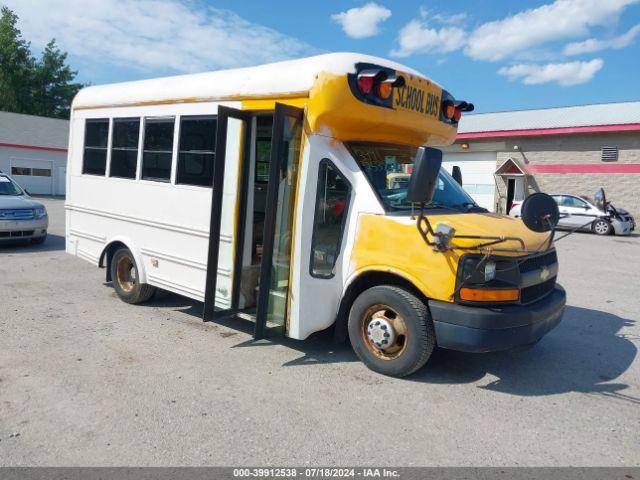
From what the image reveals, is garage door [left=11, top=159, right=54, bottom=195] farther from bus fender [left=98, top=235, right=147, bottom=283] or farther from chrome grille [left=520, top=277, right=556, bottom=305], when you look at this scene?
chrome grille [left=520, top=277, right=556, bottom=305]

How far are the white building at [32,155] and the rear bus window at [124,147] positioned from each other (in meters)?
28.3

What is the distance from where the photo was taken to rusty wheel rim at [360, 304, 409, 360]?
464 cm

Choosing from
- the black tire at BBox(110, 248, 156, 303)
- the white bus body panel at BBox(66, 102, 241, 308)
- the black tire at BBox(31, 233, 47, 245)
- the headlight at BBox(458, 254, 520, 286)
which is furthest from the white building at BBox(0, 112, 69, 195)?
the headlight at BBox(458, 254, 520, 286)

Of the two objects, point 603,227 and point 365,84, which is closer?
point 365,84

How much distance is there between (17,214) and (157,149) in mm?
6930

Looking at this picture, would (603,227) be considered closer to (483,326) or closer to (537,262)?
(537,262)

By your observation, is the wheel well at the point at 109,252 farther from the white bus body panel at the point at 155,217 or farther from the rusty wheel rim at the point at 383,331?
the rusty wheel rim at the point at 383,331

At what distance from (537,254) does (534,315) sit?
56cm

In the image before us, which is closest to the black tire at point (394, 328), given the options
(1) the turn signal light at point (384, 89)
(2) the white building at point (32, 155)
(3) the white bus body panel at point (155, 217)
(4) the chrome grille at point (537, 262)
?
(4) the chrome grille at point (537, 262)

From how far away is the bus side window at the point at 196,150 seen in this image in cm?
556

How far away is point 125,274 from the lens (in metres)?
7.11

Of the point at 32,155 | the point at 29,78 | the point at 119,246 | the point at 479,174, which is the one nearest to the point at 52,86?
the point at 29,78

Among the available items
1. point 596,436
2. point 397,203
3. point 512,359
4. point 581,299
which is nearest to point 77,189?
point 397,203

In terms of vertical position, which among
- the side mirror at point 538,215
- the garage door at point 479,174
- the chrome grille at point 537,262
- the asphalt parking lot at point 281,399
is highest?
the garage door at point 479,174
